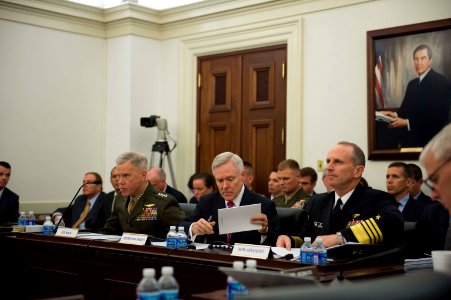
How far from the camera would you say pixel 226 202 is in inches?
159

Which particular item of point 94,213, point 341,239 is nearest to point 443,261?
point 341,239

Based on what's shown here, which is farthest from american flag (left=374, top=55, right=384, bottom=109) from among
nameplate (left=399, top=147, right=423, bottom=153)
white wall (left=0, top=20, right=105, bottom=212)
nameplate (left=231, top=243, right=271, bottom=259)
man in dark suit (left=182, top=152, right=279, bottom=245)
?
white wall (left=0, top=20, right=105, bottom=212)

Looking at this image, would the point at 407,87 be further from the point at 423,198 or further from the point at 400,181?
the point at 423,198

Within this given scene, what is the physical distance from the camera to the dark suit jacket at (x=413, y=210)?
5.09m

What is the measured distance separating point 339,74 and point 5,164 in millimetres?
3594

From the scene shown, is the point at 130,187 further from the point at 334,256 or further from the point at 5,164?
the point at 5,164

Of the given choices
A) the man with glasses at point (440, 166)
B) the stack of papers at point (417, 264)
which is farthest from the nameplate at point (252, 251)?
the man with glasses at point (440, 166)

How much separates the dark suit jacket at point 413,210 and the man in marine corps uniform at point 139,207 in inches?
75.4

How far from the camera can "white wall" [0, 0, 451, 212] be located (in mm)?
6238

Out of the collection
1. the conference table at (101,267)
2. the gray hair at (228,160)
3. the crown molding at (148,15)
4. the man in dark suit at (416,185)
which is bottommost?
the conference table at (101,267)

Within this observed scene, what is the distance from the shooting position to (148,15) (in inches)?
304

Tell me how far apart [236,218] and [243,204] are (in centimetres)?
59

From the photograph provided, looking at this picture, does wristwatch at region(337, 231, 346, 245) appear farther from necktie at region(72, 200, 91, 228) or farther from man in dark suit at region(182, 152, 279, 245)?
necktie at region(72, 200, 91, 228)

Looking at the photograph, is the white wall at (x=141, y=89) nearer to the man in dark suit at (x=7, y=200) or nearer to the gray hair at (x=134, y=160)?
the man in dark suit at (x=7, y=200)
